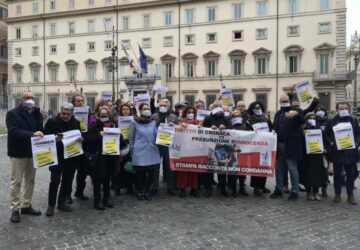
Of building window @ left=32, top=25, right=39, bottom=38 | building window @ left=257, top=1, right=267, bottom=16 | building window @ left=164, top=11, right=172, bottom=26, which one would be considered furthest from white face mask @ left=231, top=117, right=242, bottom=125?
building window @ left=32, top=25, right=39, bottom=38

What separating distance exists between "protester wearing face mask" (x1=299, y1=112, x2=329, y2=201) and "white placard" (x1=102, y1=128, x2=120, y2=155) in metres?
3.61

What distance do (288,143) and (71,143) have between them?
4.06 metres

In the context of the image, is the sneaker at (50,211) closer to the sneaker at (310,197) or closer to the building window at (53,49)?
the sneaker at (310,197)

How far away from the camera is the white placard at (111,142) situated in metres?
6.61

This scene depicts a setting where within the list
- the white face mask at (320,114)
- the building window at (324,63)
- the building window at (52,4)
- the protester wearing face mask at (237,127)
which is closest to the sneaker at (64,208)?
the protester wearing face mask at (237,127)

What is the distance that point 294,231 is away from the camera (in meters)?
5.67

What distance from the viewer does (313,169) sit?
7.57 m

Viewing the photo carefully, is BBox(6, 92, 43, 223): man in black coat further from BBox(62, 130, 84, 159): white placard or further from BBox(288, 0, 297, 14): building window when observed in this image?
BBox(288, 0, 297, 14): building window

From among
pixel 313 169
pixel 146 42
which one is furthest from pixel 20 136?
pixel 146 42

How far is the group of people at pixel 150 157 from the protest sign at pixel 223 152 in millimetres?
212

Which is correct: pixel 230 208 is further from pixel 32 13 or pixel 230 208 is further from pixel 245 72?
pixel 32 13

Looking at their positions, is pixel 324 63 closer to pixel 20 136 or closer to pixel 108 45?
pixel 108 45

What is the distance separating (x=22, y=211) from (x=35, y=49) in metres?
57.3

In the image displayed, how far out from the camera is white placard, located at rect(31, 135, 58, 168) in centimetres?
581
